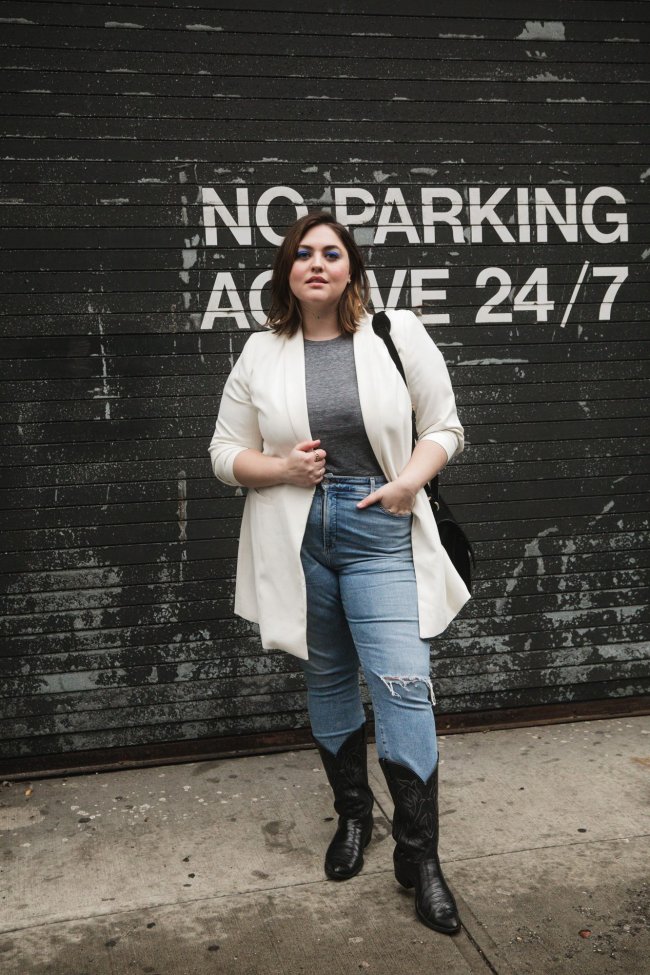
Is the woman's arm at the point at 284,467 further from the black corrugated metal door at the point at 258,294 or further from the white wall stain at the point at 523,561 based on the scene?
the white wall stain at the point at 523,561

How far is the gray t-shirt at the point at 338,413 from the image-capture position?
113 inches

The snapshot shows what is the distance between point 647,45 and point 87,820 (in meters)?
4.18

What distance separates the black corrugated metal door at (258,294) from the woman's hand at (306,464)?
4.46ft

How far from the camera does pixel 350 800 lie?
10.5 feet

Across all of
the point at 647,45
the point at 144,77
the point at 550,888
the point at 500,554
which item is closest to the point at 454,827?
the point at 550,888

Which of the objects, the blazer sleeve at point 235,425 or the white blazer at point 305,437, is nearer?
the white blazer at point 305,437

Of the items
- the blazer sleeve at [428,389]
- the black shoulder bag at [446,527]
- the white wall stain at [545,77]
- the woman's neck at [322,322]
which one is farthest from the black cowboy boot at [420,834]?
the white wall stain at [545,77]

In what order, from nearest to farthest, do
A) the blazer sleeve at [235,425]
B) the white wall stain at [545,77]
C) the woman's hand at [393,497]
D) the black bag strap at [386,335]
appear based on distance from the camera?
1. the woman's hand at [393,497]
2. the black bag strap at [386,335]
3. the blazer sleeve at [235,425]
4. the white wall stain at [545,77]

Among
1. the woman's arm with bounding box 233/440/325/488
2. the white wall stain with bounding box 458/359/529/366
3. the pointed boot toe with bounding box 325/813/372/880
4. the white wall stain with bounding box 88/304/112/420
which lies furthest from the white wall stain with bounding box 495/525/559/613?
the white wall stain with bounding box 88/304/112/420

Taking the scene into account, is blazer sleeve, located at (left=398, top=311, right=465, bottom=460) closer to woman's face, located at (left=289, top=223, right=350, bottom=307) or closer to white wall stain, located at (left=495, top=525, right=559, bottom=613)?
woman's face, located at (left=289, top=223, right=350, bottom=307)

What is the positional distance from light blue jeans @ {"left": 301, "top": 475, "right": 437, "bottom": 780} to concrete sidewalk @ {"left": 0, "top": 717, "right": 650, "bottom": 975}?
52cm

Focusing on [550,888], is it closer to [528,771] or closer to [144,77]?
[528,771]

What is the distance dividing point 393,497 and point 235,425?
2.03ft

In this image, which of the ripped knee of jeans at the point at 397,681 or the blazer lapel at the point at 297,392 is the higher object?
the blazer lapel at the point at 297,392
